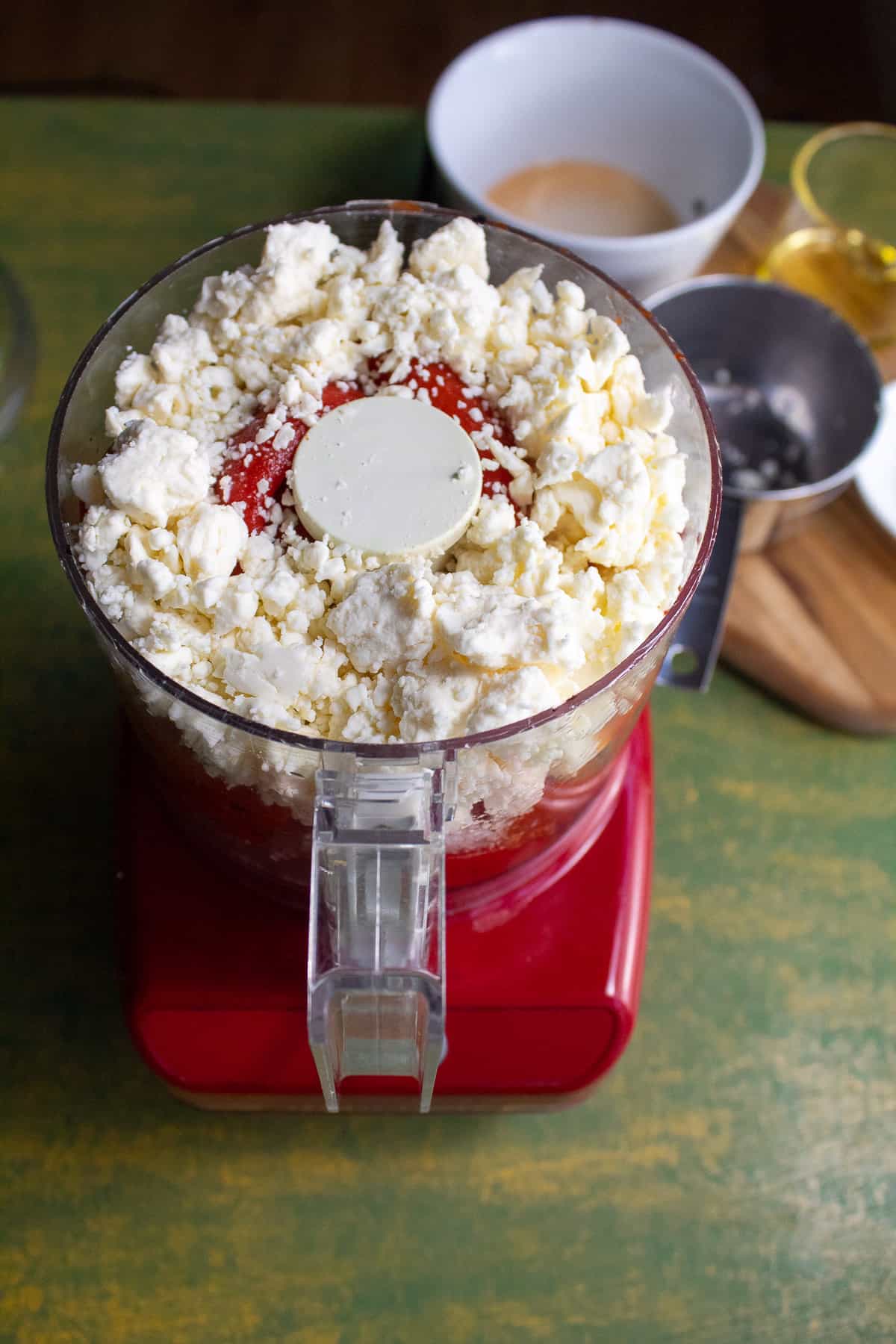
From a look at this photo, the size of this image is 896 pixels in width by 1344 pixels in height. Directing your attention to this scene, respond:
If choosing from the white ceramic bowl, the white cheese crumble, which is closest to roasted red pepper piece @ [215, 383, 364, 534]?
the white cheese crumble

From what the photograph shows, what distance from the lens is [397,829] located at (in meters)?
0.50

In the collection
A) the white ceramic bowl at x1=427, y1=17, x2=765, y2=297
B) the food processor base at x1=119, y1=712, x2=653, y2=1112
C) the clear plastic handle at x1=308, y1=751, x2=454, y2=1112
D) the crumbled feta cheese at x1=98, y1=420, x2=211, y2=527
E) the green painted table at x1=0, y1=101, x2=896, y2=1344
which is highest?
the crumbled feta cheese at x1=98, y1=420, x2=211, y2=527

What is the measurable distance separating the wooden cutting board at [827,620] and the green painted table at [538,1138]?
25 mm

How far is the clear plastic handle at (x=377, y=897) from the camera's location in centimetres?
49

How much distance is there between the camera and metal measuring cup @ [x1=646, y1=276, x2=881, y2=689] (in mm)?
865

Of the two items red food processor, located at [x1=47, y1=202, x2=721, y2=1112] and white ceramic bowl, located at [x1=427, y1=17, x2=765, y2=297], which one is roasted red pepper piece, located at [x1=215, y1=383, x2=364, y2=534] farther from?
white ceramic bowl, located at [x1=427, y1=17, x2=765, y2=297]

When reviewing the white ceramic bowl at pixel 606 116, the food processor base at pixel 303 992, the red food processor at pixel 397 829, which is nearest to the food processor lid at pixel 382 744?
the red food processor at pixel 397 829

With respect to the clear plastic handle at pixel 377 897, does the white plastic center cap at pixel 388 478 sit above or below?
above

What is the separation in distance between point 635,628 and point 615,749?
130 mm

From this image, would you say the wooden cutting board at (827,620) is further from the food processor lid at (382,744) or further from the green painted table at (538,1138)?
the food processor lid at (382,744)

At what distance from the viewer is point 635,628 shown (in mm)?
519

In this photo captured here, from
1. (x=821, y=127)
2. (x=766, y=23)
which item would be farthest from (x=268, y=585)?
(x=766, y=23)

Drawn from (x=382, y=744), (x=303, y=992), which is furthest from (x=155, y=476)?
(x=303, y=992)

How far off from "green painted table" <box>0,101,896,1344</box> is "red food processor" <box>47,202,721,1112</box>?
0.18 feet
